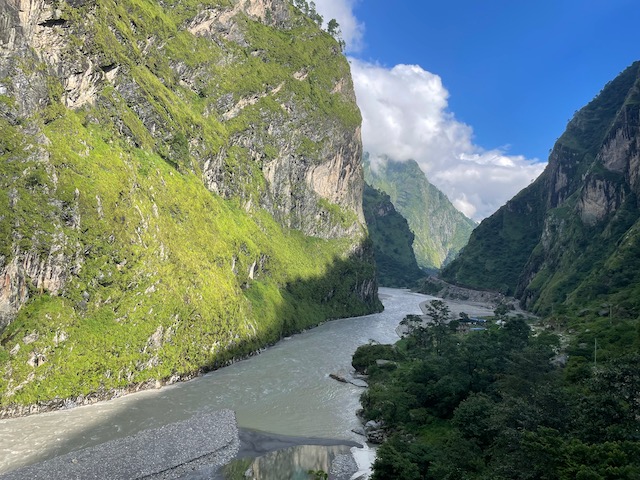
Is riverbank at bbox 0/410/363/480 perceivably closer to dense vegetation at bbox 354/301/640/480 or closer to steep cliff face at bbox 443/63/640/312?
dense vegetation at bbox 354/301/640/480

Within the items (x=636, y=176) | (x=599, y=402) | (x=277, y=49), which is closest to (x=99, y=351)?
(x=599, y=402)

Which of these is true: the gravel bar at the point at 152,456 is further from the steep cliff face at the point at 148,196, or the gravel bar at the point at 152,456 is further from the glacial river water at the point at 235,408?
the steep cliff face at the point at 148,196

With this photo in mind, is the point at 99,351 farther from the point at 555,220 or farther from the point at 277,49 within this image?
the point at 555,220

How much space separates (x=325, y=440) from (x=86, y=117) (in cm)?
6075

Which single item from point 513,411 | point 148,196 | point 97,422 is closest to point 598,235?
point 513,411

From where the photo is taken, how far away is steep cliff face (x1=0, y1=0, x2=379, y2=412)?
160 feet

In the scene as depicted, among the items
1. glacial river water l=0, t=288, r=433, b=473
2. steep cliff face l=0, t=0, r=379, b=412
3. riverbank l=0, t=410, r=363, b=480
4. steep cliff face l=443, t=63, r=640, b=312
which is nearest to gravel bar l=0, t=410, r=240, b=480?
riverbank l=0, t=410, r=363, b=480

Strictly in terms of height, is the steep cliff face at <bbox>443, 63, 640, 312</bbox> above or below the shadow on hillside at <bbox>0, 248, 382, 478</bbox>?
above

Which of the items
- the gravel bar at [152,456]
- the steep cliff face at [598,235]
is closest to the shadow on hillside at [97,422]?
the gravel bar at [152,456]

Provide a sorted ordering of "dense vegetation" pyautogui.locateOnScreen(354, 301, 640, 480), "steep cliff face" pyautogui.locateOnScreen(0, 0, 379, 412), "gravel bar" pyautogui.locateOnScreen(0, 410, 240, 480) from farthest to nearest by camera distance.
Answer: "steep cliff face" pyautogui.locateOnScreen(0, 0, 379, 412) < "gravel bar" pyautogui.locateOnScreen(0, 410, 240, 480) < "dense vegetation" pyautogui.locateOnScreen(354, 301, 640, 480)

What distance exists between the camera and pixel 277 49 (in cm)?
14912

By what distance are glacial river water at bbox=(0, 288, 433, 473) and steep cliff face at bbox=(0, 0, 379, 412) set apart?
329 cm

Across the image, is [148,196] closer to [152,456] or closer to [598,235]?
[152,456]

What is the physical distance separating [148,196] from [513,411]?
59.5 m
